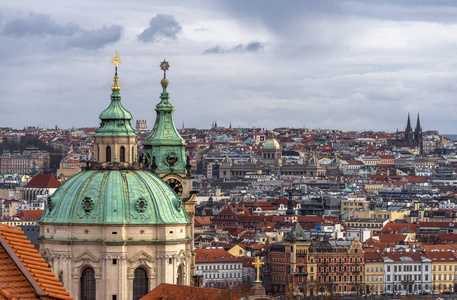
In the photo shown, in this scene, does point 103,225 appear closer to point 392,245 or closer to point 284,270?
point 284,270

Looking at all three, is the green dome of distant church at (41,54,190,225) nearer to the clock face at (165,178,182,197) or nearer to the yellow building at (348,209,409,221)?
the clock face at (165,178,182,197)

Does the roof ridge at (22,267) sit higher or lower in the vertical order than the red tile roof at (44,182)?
lower

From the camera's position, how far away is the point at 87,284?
3516 cm

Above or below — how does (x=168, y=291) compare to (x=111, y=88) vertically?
below

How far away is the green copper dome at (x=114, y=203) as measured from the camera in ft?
118

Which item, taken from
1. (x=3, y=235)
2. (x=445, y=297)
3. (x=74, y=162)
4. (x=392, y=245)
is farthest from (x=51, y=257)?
(x=74, y=162)

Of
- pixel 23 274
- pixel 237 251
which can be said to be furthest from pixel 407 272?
pixel 23 274

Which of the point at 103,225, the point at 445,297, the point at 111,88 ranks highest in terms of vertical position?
the point at 111,88

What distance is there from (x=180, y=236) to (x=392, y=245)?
252 ft

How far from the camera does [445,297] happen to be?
91750 millimetres

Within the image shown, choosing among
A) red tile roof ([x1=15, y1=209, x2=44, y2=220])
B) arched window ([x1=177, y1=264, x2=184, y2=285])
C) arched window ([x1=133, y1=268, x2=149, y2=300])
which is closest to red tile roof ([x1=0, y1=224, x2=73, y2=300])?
arched window ([x1=133, y1=268, x2=149, y2=300])

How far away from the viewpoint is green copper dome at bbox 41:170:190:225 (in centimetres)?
3606

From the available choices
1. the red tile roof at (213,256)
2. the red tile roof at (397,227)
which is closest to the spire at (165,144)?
the red tile roof at (213,256)

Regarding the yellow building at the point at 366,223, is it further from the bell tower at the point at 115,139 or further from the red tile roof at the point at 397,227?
the bell tower at the point at 115,139
